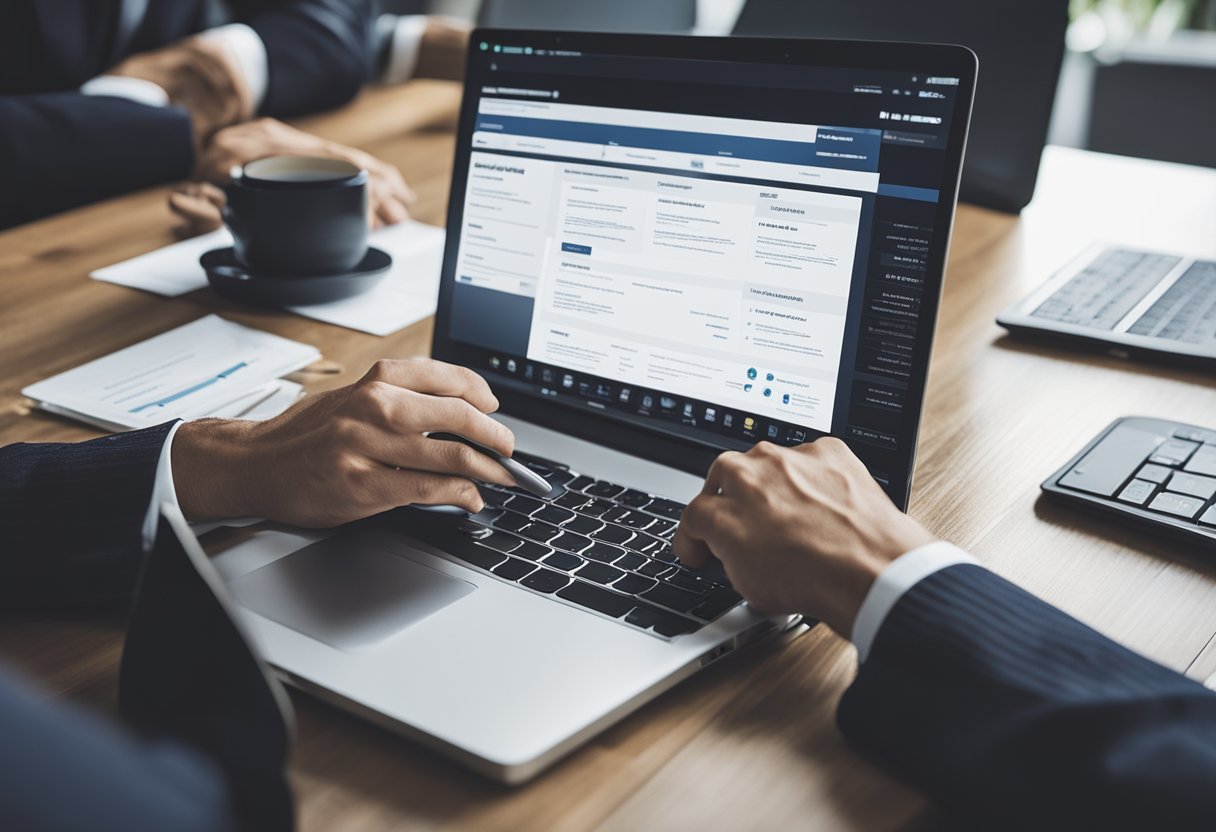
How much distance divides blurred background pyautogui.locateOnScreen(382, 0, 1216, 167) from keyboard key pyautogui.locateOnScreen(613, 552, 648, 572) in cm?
273

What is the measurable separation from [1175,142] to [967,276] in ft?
8.66

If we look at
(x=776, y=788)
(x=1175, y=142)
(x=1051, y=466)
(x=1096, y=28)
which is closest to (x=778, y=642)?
(x=776, y=788)

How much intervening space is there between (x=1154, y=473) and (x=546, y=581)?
1.53 feet

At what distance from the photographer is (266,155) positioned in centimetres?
137

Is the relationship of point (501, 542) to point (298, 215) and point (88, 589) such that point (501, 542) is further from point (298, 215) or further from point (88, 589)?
point (298, 215)

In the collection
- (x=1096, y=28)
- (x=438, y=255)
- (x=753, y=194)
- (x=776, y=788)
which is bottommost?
(x=776, y=788)

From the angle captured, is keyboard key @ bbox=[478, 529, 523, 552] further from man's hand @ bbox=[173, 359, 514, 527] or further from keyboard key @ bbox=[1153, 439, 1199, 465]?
keyboard key @ bbox=[1153, 439, 1199, 465]

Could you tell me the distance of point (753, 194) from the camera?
2.56 feet

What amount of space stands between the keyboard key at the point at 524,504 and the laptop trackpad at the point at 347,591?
97 millimetres

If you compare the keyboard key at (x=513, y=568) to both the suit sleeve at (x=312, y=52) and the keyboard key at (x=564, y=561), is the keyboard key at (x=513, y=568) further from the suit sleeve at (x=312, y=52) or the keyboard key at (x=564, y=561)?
the suit sleeve at (x=312, y=52)

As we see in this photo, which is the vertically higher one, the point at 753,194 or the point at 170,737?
the point at 753,194

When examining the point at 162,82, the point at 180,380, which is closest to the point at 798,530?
the point at 180,380

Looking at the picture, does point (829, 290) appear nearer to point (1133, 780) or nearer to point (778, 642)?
point (778, 642)

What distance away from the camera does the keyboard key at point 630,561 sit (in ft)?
2.32
